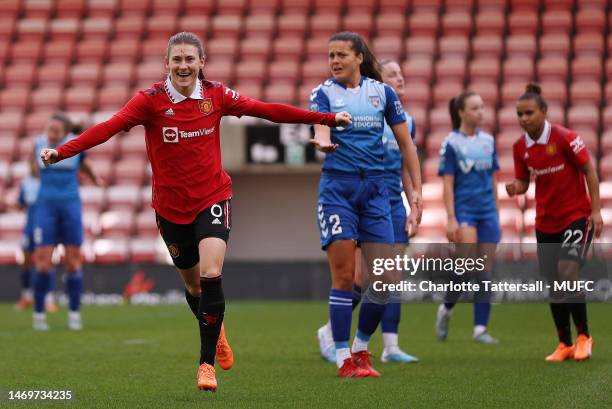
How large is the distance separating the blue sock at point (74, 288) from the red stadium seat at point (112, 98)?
864 centimetres

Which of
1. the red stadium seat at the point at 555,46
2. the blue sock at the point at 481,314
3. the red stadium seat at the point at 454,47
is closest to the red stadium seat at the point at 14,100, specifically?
the red stadium seat at the point at 454,47

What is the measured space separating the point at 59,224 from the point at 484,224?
14.0 ft

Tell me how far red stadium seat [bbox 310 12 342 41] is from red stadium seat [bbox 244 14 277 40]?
0.75 m

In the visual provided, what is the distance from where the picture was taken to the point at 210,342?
5965 millimetres

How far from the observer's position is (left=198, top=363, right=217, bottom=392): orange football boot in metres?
5.79

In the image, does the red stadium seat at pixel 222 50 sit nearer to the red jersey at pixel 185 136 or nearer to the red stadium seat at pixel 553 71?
the red stadium seat at pixel 553 71

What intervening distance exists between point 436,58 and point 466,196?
11.0 m

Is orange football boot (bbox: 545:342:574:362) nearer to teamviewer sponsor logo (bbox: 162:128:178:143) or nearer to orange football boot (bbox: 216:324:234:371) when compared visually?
orange football boot (bbox: 216:324:234:371)

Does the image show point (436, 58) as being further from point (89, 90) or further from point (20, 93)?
point (20, 93)

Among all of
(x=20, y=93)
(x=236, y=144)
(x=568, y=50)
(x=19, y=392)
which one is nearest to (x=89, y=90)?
(x=20, y=93)

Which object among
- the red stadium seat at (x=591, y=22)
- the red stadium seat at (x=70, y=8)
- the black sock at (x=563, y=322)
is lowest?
the black sock at (x=563, y=322)

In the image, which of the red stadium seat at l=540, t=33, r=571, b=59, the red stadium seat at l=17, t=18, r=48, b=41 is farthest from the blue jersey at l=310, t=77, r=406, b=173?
the red stadium seat at l=17, t=18, r=48, b=41

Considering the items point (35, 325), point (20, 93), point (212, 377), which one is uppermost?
point (20, 93)

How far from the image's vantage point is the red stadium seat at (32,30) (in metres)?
22.0
